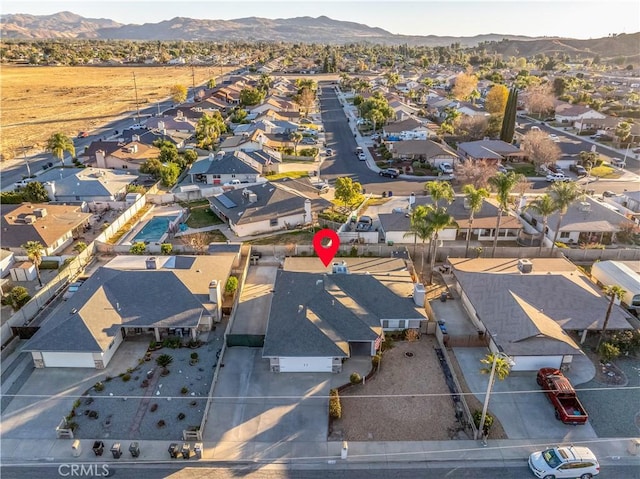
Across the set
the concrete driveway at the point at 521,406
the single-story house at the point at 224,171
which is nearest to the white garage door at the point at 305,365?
the concrete driveway at the point at 521,406

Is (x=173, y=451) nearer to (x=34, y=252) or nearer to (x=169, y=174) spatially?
(x=34, y=252)

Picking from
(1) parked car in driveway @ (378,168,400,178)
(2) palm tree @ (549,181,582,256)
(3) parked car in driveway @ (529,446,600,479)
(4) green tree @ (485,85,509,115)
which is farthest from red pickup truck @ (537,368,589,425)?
(4) green tree @ (485,85,509,115)

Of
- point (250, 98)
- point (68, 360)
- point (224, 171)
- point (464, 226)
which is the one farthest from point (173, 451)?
point (250, 98)

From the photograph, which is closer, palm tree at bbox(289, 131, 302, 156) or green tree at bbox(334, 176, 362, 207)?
green tree at bbox(334, 176, 362, 207)

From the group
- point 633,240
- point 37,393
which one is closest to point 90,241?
point 37,393

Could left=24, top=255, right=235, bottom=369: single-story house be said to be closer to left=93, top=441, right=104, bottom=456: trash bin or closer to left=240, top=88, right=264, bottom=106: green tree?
left=93, top=441, right=104, bottom=456: trash bin

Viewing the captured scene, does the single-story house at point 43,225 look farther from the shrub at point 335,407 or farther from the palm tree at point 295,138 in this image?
the palm tree at point 295,138
